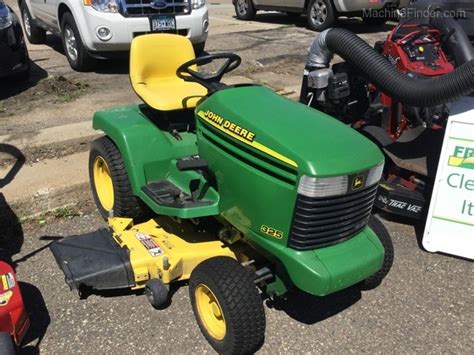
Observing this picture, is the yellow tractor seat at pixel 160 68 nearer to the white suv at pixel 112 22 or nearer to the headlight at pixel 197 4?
the white suv at pixel 112 22

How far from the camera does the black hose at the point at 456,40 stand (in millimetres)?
4492

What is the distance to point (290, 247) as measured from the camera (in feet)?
7.69

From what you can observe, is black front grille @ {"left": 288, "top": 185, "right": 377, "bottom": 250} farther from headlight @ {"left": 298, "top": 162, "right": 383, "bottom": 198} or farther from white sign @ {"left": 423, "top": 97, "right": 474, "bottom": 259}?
white sign @ {"left": 423, "top": 97, "right": 474, "bottom": 259}

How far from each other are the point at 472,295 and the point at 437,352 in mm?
629

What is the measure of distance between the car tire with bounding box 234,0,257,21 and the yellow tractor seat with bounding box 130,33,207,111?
8.72 m

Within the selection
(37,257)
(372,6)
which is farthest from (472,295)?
(372,6)

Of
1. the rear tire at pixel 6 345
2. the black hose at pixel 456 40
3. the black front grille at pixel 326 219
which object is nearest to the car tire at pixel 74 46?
the black hose at pixel 456 40

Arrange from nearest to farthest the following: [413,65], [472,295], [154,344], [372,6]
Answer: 1. [154,344]
2. [472,295]
3. [413,65]
4. [372,6]

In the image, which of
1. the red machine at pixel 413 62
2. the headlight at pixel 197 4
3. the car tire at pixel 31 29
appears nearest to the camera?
the red machine at pixel 413 62

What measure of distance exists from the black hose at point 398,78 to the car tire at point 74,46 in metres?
3.59

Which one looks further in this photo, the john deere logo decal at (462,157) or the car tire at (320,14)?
the car tire at (320,14)

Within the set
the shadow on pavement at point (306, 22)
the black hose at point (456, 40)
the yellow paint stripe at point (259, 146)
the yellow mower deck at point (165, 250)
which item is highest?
the yellow paint stripe at point (259, 146)

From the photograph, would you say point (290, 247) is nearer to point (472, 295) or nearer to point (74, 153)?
point (472, 295)

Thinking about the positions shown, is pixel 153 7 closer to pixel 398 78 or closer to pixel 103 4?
pixel 103 4
